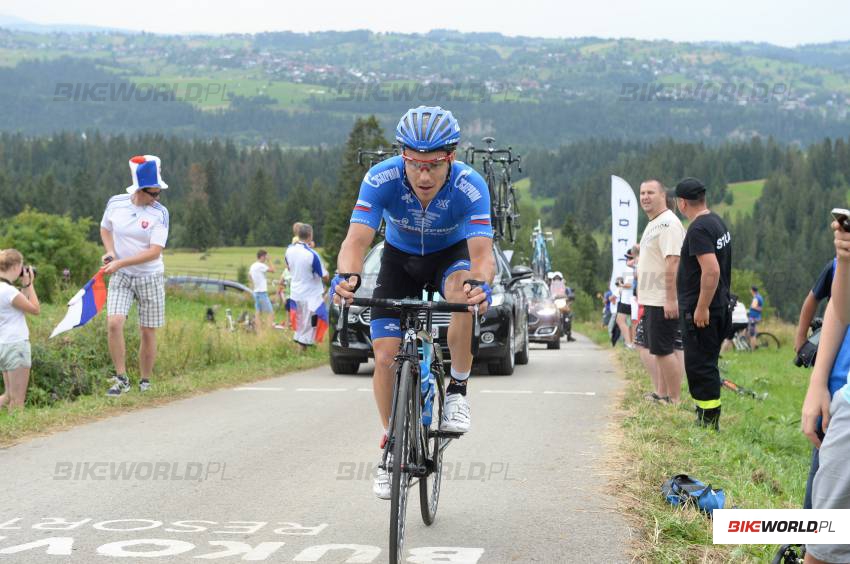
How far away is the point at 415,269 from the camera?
6117mm

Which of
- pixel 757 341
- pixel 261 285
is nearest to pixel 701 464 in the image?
pixel 261 285

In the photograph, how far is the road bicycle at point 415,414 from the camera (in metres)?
4.82

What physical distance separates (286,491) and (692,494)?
95.4 inches

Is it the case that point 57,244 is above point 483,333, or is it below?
below

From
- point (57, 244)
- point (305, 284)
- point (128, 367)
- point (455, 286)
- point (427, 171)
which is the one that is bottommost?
point (57, 244)

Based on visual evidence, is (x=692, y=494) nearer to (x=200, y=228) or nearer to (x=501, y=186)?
(x=501, y=186)

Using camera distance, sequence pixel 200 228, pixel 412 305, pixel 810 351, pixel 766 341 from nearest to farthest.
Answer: pixel 810 351 → pixel 412 305 → pixel 766 341 → pixel 200 228

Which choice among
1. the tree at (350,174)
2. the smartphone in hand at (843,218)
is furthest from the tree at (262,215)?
the smartphone in hand at (843,218)

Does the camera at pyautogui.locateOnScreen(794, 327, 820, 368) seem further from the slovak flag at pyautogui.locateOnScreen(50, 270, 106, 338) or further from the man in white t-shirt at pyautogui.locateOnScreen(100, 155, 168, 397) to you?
the slovak flag at pyautogui.locateOnScreen(50, 270, 106, 338)

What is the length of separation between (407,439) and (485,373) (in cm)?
1052

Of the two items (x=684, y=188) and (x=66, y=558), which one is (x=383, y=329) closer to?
(x=66, y=558)

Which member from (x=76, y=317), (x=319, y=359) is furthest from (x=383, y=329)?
(x=319, y=359)

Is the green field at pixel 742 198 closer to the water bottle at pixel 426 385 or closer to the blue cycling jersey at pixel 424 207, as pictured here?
the blue cycling jersey at pixel 424 207

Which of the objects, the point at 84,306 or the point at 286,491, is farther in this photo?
the point at 84,306
